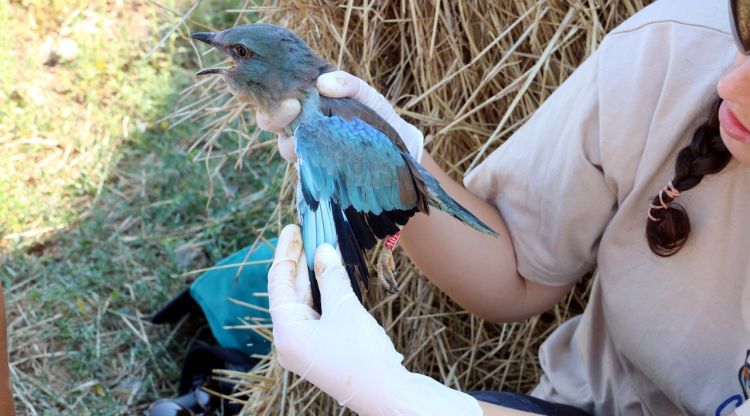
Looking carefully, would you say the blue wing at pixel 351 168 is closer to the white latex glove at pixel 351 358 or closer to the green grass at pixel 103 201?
the white latex glove at pixel 351 358

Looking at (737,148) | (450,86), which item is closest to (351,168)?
(737,148)

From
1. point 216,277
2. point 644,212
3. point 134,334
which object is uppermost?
point 644,212

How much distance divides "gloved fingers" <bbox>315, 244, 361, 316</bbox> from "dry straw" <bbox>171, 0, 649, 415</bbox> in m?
0.55

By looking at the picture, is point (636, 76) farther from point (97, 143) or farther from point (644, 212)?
point (97, 143)

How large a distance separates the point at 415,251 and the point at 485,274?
0.11 meters

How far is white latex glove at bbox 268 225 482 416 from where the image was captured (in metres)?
0.97

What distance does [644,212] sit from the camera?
3.68 ft

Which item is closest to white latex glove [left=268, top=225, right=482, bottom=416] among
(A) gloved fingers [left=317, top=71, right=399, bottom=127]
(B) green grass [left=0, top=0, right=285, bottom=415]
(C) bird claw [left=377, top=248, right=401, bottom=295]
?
(C) bird claw [left=377, top=248, right=401, bottom=295]

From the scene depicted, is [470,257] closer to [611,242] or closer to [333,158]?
[611,242]

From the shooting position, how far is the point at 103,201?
2416 mm

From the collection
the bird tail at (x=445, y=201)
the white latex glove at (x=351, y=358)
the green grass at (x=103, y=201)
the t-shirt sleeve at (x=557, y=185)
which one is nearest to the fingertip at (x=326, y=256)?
the white latex glove at (x=351, y=358)

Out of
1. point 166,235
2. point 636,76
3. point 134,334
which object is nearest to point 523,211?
point 636,76

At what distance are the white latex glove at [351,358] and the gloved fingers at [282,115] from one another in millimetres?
183

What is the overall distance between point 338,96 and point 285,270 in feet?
0.77
